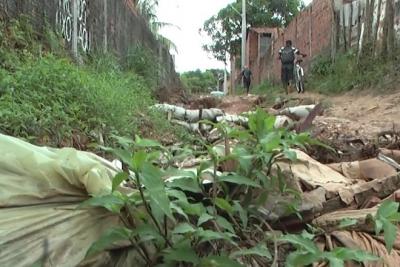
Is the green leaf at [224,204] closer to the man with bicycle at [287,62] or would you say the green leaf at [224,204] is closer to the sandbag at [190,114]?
the sandbag at [190,114]

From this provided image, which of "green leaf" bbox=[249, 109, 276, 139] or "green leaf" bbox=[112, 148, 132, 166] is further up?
"green leaf" bbox=[249, 109, 276, 139]

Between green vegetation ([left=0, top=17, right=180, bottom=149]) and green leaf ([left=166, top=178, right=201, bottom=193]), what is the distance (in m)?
1.50

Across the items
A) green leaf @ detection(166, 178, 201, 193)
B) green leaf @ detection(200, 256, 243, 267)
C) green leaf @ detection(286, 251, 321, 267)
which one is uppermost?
green leaf @ detection(166, 178, 201, 193)

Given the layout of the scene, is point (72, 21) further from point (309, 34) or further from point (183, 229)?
point (309, 34)

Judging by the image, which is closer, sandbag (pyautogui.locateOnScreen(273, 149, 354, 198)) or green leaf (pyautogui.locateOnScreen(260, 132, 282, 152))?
green leaf (pyautogui.locateOnScreen(260, 132, 282, 152))

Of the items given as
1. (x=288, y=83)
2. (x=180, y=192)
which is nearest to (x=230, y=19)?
(x=288, y=83)

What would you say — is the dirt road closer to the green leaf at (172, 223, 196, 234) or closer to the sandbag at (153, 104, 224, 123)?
the sandbag at (153, 104, 224, 123)

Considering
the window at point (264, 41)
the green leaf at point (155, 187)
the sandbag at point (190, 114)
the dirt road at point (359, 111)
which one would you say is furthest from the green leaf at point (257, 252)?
the window at point (264, 41)

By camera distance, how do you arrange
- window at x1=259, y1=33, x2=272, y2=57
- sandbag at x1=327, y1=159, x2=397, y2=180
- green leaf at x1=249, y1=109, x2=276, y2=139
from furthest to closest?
1. window at x1=259, y1=33, x2=272, y2=57
2. sandbag at x1=327, y1=159, x2=397, y2=180
3. green leaf at x1=249, y1=109, x2=276, y2=139

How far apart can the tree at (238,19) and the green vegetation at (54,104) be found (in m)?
27.4

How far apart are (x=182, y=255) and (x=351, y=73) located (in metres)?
10.4

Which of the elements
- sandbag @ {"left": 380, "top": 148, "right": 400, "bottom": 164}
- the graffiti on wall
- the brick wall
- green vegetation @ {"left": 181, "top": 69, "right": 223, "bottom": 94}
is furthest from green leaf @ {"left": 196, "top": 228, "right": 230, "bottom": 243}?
green vegetation @ {"left": 181, "top": 69, "right": 223, "bottom": 94}

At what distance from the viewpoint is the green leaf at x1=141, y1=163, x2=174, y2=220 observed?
1328 mm

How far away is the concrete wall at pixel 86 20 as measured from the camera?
5453 millimetres
